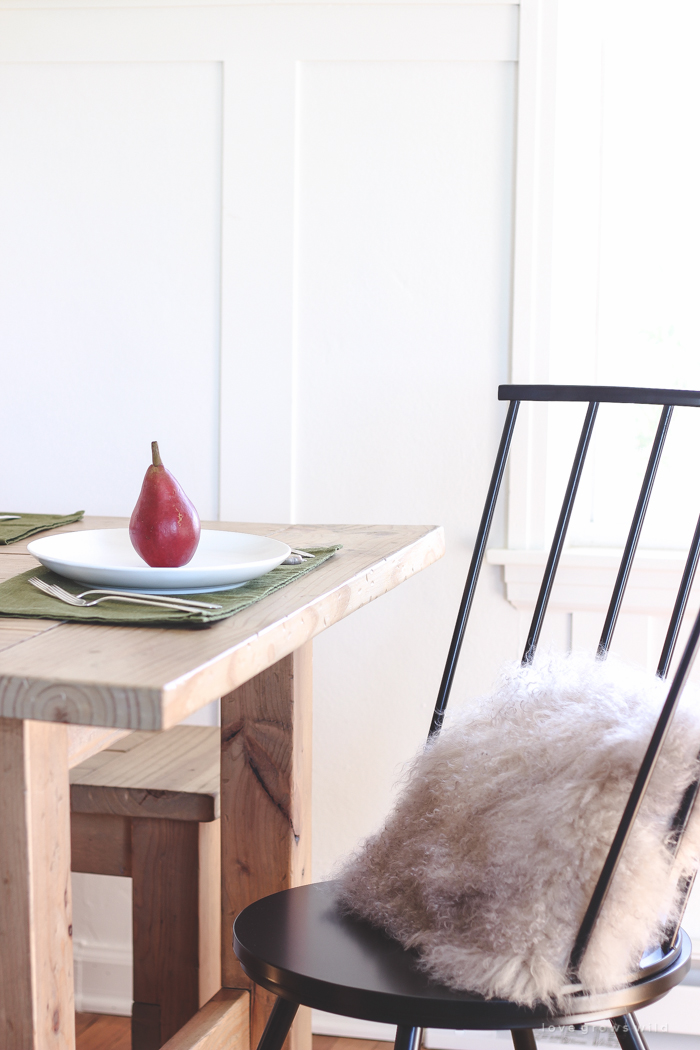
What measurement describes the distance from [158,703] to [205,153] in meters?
1.47

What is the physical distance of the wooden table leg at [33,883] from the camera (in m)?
0.71

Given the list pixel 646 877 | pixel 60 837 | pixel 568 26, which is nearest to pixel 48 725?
pixel 60 837

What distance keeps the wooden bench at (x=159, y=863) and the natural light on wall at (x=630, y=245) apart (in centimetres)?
92

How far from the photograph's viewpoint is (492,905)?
0.84 m

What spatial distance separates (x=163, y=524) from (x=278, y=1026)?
504 mm

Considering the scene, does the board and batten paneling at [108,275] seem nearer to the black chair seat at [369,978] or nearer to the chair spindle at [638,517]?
the chair spindle at [638,517]

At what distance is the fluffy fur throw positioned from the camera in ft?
2.69

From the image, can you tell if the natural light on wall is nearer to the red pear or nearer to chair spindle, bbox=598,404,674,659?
chair spindle, bbox=598,404,674,659

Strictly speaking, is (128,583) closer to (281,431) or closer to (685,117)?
(281,431)

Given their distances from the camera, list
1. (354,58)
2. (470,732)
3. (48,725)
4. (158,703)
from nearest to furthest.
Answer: (158,703), (48,725), (470,732), (354,58)

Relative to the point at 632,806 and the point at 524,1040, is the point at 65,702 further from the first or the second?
the point at 524,1040

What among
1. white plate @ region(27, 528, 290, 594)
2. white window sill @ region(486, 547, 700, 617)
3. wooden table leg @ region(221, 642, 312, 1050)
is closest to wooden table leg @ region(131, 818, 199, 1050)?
wooden table leg @ region(221, 642, 312, 1050)

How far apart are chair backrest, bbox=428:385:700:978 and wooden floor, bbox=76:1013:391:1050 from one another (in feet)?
3.03

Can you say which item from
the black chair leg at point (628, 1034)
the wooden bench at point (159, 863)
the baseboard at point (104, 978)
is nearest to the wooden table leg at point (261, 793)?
the wooden bench at point (159, 863)
